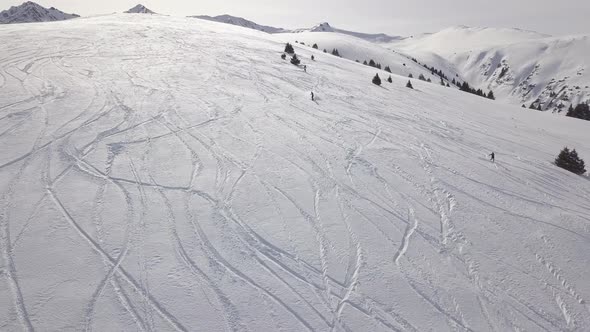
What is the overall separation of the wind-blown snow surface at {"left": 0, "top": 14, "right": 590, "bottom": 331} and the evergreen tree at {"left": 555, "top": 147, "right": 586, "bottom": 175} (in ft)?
1.50

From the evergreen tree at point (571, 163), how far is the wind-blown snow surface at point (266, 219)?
1.50 ft

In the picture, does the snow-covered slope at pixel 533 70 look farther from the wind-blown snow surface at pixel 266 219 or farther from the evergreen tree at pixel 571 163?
the wind-blown snow surface at pixel 266 219

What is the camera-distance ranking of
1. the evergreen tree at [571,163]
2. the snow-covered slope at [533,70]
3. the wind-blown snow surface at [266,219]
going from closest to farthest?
the wind-blown snow surface at [266,219] → the evergreen tree at [571,163] → the snow-covered slope at [533,70]

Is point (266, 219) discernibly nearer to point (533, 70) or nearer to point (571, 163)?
point (571, 163)

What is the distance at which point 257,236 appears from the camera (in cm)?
711

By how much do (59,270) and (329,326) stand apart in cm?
457

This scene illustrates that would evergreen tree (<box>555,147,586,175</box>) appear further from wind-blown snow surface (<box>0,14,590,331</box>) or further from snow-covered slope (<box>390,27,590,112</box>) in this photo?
snow-covered slope (<box>390,27,590,112</box>)

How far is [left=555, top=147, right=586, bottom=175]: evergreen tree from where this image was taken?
13.0m

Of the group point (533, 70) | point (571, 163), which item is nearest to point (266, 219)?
point (571, 163)

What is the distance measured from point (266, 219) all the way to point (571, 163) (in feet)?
40.7

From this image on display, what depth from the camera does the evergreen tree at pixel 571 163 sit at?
42.6ft

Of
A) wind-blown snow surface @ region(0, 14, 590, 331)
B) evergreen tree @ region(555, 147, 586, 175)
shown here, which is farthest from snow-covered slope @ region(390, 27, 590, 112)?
wind-blown snow surface @ region(0, 14, 590, 331)

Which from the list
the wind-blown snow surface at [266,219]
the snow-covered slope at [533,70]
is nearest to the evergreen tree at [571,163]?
the wind-blown snow surface at [266,219]

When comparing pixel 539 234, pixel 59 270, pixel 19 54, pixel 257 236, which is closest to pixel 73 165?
pixel 59 270
